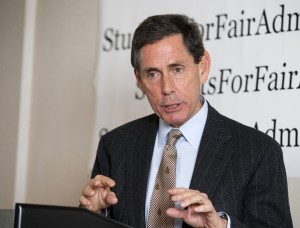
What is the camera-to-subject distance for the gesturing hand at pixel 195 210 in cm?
133

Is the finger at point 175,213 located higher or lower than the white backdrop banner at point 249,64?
lower

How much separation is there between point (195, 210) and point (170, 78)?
1.96ft

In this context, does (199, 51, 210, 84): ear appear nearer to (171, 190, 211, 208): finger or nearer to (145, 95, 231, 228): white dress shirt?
(145, 95, 231, 228): white dress shirt

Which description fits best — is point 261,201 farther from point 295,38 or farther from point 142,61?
point 295,38

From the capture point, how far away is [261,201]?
5.44ft

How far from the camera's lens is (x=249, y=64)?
2479 millimetres

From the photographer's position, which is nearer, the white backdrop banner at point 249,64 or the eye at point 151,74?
the eye at point 151,74

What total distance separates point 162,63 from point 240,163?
1.42 ft

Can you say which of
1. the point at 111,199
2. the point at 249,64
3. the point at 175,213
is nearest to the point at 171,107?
the point at 111,199

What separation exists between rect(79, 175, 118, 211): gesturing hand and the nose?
15.1 inches

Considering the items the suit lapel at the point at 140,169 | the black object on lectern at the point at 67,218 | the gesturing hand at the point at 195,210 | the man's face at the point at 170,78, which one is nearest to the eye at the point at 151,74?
the man's face at the point at 170,78

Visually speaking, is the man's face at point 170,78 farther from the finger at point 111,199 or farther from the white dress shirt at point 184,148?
the finger at point 111,199

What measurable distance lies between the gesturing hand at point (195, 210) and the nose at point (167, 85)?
479 millimetres

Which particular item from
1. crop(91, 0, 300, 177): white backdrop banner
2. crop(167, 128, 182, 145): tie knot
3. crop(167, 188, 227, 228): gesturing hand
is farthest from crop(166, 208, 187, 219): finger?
crop(91, 0, 300, 177): white backdrop banner
